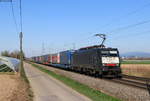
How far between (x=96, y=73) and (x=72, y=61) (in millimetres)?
14589

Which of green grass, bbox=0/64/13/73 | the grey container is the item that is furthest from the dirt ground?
the grey container

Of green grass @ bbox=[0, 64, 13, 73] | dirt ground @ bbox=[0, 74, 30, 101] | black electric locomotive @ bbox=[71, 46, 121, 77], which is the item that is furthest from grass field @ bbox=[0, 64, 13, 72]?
dirt ground @ bbox=[0, 74, 30, 101]

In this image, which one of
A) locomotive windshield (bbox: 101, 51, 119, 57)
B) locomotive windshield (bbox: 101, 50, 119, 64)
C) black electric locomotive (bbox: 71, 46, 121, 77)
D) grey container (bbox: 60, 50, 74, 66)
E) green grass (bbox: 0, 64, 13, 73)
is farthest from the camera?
grey container (bbox: 60, 50, 74, 66)

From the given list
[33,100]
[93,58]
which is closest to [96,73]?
[93,58]

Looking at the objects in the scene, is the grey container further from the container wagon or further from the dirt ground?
the dirt ground

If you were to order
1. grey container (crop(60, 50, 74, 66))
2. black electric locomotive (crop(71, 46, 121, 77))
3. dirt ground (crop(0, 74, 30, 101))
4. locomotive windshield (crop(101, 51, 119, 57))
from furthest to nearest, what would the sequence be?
1. grey container (crop(60, 50, 74, 66))
2. locomotive windshield (crop(101, 51, 119, 57))
3. black electric locomotive (crop(71, 46, 121, 77))
4. dirt ground (crop(0, 74, 30, 101))

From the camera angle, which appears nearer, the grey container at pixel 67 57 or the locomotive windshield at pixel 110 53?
the locomotive windshield at pixel 110 53

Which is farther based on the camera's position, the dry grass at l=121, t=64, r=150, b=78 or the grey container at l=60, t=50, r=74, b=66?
the grey container at l=60, t=50, r=74, b=66

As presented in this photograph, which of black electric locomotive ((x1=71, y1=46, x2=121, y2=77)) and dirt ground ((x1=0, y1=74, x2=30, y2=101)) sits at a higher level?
black electric locomotive ((x1=71, y1=46, x2=121, y2=77))

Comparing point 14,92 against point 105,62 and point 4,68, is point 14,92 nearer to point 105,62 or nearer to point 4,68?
point 105,62

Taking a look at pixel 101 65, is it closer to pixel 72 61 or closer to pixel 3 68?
pixel 72 61

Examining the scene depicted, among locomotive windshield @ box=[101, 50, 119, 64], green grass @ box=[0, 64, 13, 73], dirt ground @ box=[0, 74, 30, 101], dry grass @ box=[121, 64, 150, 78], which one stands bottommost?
dirt ground @ box=[0, 74, 30, 101]

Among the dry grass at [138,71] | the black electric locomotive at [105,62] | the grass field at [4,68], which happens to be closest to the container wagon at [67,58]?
the dry grass at [138,71]

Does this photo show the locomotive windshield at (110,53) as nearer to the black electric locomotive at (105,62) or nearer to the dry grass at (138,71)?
the black electric locomotive at (105,62)
